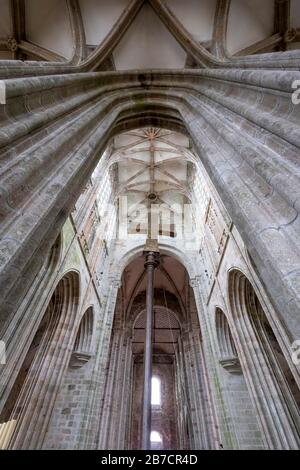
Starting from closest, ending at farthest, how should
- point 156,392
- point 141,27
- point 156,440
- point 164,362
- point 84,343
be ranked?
point 141,27, point 84,343, point 156,440, point 156,392, point 164,362

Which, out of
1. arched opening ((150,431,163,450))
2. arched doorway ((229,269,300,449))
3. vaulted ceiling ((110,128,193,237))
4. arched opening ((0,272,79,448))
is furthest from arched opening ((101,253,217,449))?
arched opening ((0,272,79,448))

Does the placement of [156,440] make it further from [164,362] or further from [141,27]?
[141,27]

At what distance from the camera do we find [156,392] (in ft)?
67.0

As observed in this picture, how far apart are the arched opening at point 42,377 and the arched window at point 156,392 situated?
1508 cm

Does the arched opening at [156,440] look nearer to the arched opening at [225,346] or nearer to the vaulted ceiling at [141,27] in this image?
the arched opening at [225,346]

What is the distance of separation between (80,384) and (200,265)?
6601 millimetres

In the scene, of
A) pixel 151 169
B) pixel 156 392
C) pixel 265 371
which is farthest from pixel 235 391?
pixel 156 392

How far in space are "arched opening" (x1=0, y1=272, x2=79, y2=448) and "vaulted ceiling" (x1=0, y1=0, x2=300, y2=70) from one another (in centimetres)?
723

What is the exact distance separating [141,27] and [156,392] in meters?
23.3

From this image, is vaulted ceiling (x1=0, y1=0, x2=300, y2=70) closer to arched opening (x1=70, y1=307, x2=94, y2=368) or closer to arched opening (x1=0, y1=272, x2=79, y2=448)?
arched opening (x1=0, y1=272, x2=79, y2=448)

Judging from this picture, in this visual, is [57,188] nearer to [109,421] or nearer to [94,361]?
[94,361]

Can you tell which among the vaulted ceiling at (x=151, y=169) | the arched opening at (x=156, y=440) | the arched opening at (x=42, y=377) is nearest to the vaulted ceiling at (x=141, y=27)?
the vaulted ceiling at (x=151, y=169)

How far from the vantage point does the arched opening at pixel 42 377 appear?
528 cm

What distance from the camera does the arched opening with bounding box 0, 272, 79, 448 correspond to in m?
5.28
